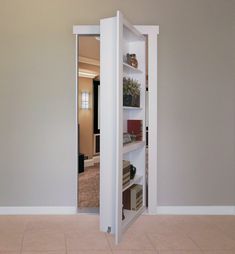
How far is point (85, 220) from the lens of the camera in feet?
12.6

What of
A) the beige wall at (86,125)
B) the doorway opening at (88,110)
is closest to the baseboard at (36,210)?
the doorway opening at (88,110)

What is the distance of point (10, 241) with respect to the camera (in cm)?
316

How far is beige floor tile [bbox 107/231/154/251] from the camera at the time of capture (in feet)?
9.99

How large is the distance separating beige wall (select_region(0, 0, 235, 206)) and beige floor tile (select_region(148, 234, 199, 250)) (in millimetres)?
825

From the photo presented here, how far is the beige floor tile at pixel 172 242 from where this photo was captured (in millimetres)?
3061

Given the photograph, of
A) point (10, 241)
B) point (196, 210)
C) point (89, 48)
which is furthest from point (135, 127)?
point (89, 48)

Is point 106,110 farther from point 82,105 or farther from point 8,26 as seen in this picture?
point 82,105

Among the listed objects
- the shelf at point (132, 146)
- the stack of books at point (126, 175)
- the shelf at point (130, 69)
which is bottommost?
the stack of books at point (126, 175)

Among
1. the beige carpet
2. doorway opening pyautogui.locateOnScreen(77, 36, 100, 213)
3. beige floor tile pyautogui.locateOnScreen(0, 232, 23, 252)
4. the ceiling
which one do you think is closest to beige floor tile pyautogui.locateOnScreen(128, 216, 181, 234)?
the beige carpet

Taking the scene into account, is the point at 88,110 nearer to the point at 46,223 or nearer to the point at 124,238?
the point at 46,223

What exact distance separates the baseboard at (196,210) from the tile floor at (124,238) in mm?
118

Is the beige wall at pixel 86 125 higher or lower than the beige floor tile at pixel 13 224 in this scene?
higher

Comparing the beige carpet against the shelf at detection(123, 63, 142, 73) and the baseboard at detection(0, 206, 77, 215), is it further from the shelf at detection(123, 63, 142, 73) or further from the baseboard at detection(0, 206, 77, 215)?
the shelf at detection(123, 63, 142, 73)

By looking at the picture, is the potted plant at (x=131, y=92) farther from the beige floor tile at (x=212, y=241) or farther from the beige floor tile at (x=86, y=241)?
the beige floor tile at (x=212, y=241)
